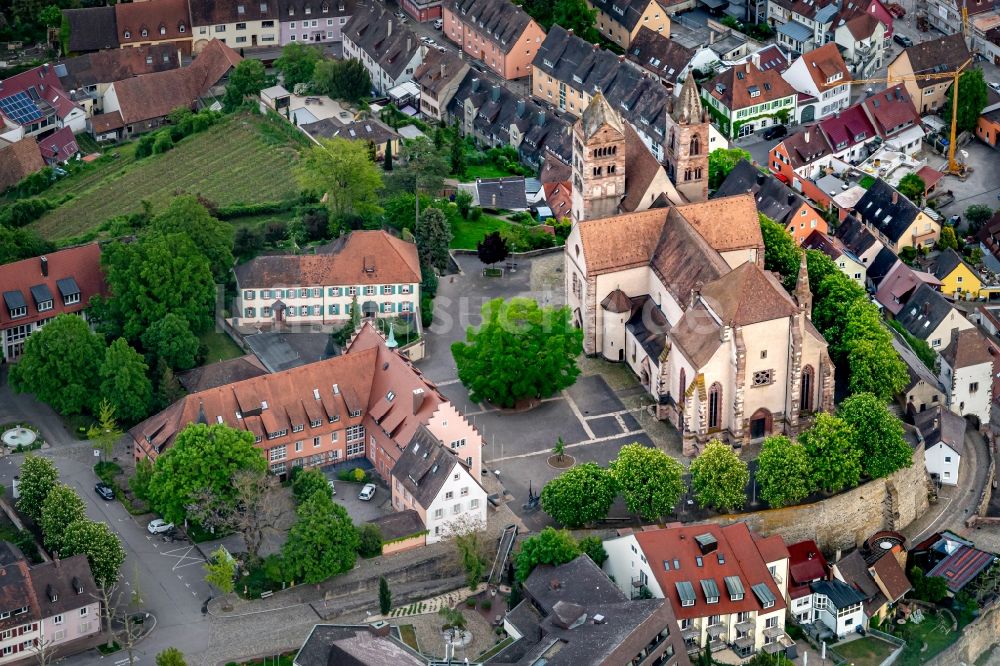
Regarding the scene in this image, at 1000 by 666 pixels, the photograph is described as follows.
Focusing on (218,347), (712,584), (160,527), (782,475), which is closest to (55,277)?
(218,347)

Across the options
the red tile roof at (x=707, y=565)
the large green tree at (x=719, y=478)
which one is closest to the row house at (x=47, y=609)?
the red tile roof at (x=707, y=565)

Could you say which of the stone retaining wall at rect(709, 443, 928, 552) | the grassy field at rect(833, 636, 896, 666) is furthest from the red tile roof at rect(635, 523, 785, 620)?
the grassy field at rect(833, 636, 896, 666)

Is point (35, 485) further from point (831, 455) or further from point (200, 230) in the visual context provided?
point (831, 455)

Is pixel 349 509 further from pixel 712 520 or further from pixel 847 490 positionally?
pixel 847 490

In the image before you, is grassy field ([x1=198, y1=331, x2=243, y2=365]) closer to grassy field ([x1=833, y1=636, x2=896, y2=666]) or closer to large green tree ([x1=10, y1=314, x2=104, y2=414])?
large green tree ([x1=10, y1=314, x2=104, y2=414])

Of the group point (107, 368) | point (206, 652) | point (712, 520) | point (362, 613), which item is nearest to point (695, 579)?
point (712, 520)
